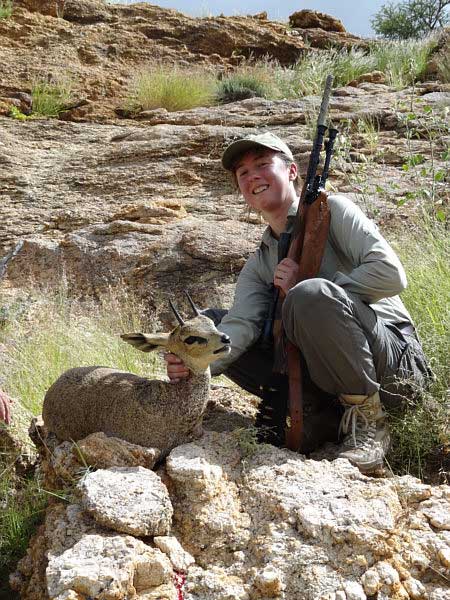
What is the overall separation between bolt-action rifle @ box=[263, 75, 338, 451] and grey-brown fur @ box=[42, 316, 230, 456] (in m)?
0.53

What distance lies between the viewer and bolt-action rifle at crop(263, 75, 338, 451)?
407 centimetres

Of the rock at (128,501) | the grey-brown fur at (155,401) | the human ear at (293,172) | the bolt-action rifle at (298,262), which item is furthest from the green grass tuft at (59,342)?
the rock at (128,501)

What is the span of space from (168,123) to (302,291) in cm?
838

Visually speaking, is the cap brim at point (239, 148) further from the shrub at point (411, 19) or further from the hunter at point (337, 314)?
the shrub at point (411, 19)

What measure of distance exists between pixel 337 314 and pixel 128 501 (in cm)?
152

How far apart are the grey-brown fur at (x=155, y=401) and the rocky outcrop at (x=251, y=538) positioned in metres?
0.21

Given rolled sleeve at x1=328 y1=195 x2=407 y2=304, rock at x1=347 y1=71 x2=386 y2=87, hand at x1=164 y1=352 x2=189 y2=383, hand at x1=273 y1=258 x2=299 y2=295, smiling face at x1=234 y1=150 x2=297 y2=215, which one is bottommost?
hand at x1=164 y1=352 x2=189 y2=383

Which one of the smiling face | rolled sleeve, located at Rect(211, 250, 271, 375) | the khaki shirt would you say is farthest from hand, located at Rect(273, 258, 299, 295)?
the smiling face

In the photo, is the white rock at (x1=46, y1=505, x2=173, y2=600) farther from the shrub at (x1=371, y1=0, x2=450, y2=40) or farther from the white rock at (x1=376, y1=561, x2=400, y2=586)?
the shrub at (x1=371, y1=0, x2=450, y2=40)

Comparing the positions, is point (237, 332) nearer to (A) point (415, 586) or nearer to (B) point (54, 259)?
(A) point (415, 586)

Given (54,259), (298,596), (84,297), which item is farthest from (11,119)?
(298,596)

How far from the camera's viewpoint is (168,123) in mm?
11633

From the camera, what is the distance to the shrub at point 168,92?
12602 mm

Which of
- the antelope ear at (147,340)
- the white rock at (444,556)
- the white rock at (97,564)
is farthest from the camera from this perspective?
the antelope ear at (147,340)
